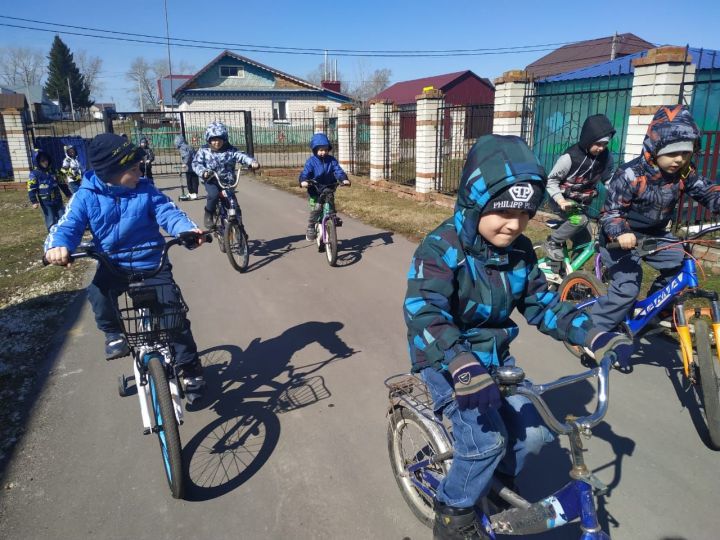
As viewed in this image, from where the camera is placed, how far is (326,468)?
10.9 ft

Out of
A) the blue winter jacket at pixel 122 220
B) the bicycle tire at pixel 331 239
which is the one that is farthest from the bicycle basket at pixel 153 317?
the bicycle tire at pixel 331 239

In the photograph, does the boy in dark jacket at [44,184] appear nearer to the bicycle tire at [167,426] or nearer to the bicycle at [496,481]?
the bicycle tire at [167,426]

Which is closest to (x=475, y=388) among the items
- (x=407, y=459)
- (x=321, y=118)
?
(x=407, y=459)

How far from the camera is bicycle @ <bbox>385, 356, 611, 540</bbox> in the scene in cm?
196

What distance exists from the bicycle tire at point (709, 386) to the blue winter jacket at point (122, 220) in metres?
3.51

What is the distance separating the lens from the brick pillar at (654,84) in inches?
299

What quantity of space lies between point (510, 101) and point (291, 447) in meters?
9.44

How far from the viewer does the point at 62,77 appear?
256 feet

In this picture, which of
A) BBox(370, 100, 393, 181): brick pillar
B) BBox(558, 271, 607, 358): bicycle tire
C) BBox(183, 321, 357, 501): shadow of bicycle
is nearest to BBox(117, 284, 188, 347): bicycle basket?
BBox(183, 321, 357, 501): shadow of bicycle

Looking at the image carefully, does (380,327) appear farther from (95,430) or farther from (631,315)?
(95,430)

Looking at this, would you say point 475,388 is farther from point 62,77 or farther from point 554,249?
point 62,77

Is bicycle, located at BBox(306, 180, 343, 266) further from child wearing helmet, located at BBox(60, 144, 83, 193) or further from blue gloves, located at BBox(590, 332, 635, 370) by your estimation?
child wearing helmet, located at BBox(60, 144, 83, 193)

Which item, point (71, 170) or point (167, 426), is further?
point (71, 170)

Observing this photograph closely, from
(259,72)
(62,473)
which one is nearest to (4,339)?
(62,473)
